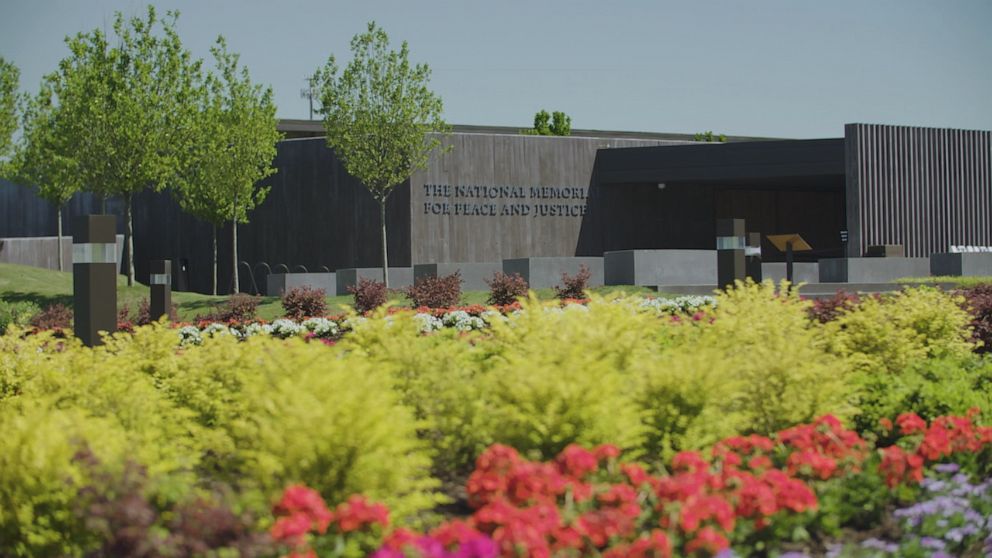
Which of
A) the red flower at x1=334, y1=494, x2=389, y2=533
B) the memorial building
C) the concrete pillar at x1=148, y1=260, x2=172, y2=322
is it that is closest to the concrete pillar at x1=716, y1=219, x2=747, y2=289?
the concrete pillar at x1=148, y1=260, x2=172, y2=322

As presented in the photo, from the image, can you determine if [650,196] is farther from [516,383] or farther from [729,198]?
[516,383]

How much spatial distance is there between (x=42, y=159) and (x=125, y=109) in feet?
26.4

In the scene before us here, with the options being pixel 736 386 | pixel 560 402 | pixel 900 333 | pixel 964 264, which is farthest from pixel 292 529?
pixel 964 264

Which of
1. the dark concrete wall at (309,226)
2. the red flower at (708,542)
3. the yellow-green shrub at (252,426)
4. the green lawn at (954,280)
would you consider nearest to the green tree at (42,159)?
the dark concrete wall at (309,226)

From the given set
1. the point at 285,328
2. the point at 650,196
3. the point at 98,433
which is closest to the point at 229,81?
the point at 650,196

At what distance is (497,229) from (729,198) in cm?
900

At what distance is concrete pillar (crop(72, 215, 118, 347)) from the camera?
33.8 feet

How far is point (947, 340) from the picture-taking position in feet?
33.0

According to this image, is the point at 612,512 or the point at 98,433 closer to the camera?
the point at 612,512

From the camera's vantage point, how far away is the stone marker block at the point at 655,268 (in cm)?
2312

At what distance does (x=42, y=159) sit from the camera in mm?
32906

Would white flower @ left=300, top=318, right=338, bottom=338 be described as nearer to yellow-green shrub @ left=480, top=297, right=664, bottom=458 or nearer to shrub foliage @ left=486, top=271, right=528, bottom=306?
shrub foliage @ left=486, top=271, right=528, bottom=306

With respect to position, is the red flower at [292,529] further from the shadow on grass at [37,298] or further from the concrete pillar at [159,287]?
the shadow on grass at [37,298]

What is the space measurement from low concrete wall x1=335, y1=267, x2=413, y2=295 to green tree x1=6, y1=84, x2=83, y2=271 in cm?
854
